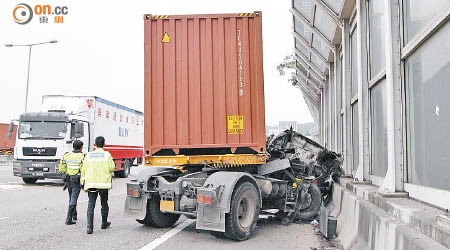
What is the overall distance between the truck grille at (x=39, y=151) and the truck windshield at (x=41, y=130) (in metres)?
0.41

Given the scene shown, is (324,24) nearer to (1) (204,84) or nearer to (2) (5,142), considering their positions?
(1) (204,84)

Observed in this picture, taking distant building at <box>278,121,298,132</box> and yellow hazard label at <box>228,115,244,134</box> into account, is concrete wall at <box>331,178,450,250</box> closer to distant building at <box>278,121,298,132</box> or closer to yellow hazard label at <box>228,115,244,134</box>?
yellow hazard label at <box>228,115,244,134</box>

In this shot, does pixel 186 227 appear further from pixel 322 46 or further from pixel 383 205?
pixel 322 46

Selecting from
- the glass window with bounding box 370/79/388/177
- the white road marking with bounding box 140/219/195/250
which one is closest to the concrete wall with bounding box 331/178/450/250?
the glass window with bounding box 370/79/388/177

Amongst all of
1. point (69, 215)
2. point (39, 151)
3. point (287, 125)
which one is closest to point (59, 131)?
point (39, 151)

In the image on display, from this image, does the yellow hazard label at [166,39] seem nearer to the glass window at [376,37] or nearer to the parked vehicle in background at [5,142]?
the glass window at [376,37]

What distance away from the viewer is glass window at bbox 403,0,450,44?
3.48m

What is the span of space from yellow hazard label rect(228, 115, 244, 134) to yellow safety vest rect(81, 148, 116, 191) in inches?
88.5

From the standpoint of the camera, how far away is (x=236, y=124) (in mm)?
6734

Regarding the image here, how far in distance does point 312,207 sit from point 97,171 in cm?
435

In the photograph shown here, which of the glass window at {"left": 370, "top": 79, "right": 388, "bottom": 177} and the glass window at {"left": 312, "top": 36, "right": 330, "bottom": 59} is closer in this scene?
the glass window at {"left": 370, "top": 79, "right": 388, "bottom": 177}

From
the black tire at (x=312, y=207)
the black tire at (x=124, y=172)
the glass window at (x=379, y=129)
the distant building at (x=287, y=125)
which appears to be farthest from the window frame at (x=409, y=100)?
the black tire at (x=124, y=172)

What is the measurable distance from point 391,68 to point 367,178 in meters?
2.73

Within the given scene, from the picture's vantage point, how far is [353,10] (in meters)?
8.43
